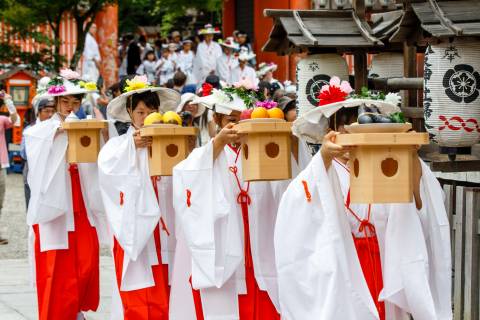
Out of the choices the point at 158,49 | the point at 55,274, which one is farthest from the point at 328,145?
the point at 158,49

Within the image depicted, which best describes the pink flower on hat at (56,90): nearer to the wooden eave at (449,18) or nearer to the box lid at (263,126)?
the box lid at (263,126)

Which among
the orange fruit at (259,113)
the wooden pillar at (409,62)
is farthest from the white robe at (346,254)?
the wooden pillar at (409,62)

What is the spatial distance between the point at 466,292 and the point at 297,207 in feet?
8.83

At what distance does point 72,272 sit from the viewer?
904 cm

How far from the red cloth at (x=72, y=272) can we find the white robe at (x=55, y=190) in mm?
50

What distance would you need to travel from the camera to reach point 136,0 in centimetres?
2245

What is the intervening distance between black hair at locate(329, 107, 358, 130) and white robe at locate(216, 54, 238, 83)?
1507 cm

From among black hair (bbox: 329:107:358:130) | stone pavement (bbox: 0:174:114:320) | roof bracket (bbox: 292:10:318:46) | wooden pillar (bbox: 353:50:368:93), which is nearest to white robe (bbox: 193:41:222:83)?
stone pavement (bbox: 0:174:114:320)

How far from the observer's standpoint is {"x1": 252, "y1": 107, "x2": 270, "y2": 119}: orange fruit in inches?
269

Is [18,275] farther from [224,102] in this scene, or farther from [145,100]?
[224,102]

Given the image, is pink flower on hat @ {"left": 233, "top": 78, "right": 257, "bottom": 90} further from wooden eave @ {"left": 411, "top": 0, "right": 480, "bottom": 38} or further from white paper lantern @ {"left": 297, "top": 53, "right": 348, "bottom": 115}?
white paper lantern @ {"left": 297, "top": 53, "right": 348, "bottom": 115}

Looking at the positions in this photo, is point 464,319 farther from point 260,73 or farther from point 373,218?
point 260,73

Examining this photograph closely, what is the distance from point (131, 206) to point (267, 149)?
1.53 metres

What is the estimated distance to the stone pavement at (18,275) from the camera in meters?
9.82
